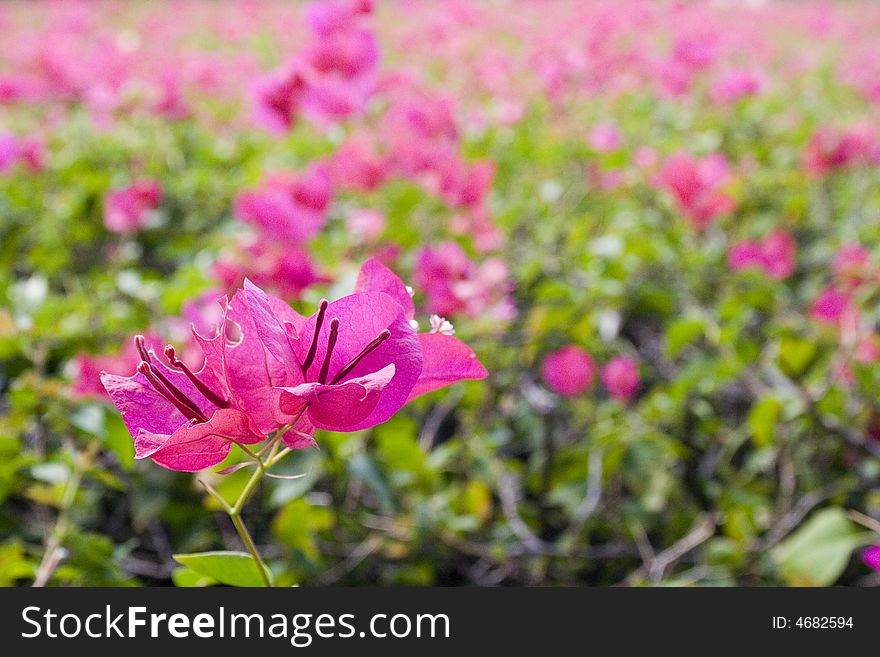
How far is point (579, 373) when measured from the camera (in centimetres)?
90

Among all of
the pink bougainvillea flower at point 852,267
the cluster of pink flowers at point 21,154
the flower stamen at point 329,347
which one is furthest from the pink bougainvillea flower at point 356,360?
the cluster of pink flowers at point 21,154

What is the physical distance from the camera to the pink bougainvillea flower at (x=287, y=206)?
834 mm

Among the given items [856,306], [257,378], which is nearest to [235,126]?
[856,306]

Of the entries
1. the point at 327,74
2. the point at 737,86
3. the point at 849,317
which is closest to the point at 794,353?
the point at 849,317

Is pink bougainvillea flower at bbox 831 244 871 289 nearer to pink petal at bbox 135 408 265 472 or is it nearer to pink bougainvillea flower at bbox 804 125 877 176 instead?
pink bougainvillea flower at bbox 804 125 877 176

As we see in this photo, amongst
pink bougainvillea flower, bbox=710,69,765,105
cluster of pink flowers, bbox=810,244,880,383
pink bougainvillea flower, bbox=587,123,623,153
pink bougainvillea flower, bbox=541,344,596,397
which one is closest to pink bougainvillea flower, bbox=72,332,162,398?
pink bougainvillea flower, bbox=541,344,596,397

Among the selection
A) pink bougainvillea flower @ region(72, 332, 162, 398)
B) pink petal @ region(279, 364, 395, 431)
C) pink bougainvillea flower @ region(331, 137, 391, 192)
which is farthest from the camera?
pink bougainvillea flower @ region(331, 137, 391, 192)

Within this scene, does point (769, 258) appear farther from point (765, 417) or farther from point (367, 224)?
point (367, 224)

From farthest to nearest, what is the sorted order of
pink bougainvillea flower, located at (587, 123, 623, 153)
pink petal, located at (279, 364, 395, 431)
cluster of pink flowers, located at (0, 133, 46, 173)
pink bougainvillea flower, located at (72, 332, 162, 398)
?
pink bougainvillea flower, located at (587, 123, 623, 153)
cluster of pink flowers, located at (0, 133, 46, 173)
pink bougainvillea flower, located at (72, 332, 162, 398)
pink petal, located at (279, 364, 395, 431)

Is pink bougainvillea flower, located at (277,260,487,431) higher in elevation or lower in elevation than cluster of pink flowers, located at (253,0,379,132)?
lower

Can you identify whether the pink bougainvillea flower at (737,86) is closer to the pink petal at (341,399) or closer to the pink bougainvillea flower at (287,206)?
the pink bougainvillea flower at (287,206)

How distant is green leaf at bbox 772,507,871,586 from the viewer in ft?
2.28

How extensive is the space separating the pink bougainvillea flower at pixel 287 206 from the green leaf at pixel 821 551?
594 millimetres

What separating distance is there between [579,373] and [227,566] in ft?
1.91
